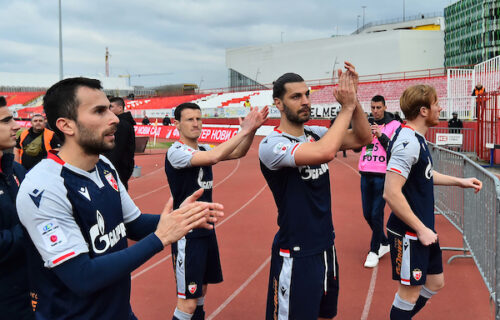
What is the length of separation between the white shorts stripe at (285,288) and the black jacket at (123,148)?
4568mm

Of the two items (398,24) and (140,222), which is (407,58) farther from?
(140,222)

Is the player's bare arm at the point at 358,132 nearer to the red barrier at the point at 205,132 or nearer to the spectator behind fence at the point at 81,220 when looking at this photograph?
the spectator behind fence at the point at 81,220

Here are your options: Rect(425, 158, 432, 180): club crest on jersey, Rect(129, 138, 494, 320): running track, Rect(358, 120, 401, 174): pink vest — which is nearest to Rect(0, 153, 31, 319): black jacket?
Rect(129, 138, 494, 320): running track

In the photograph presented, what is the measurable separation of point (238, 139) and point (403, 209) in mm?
1400

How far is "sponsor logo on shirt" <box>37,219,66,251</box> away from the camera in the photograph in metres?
1.78

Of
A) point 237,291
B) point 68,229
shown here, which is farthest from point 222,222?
point 68,229

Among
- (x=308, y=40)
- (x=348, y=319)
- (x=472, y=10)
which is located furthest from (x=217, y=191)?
(x=308, y=40)

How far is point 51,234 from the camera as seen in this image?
1.79 meters

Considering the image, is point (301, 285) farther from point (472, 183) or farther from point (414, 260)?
point (472, 183)

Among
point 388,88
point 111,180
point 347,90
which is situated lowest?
point 111,180

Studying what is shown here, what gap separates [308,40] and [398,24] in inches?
836

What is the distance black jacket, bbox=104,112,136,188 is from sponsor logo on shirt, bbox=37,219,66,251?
5089mm

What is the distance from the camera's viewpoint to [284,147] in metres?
2.80

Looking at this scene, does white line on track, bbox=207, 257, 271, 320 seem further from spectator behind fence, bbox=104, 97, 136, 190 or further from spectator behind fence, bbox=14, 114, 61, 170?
spectator behind fence, bbox=14, 114, 61, 170
